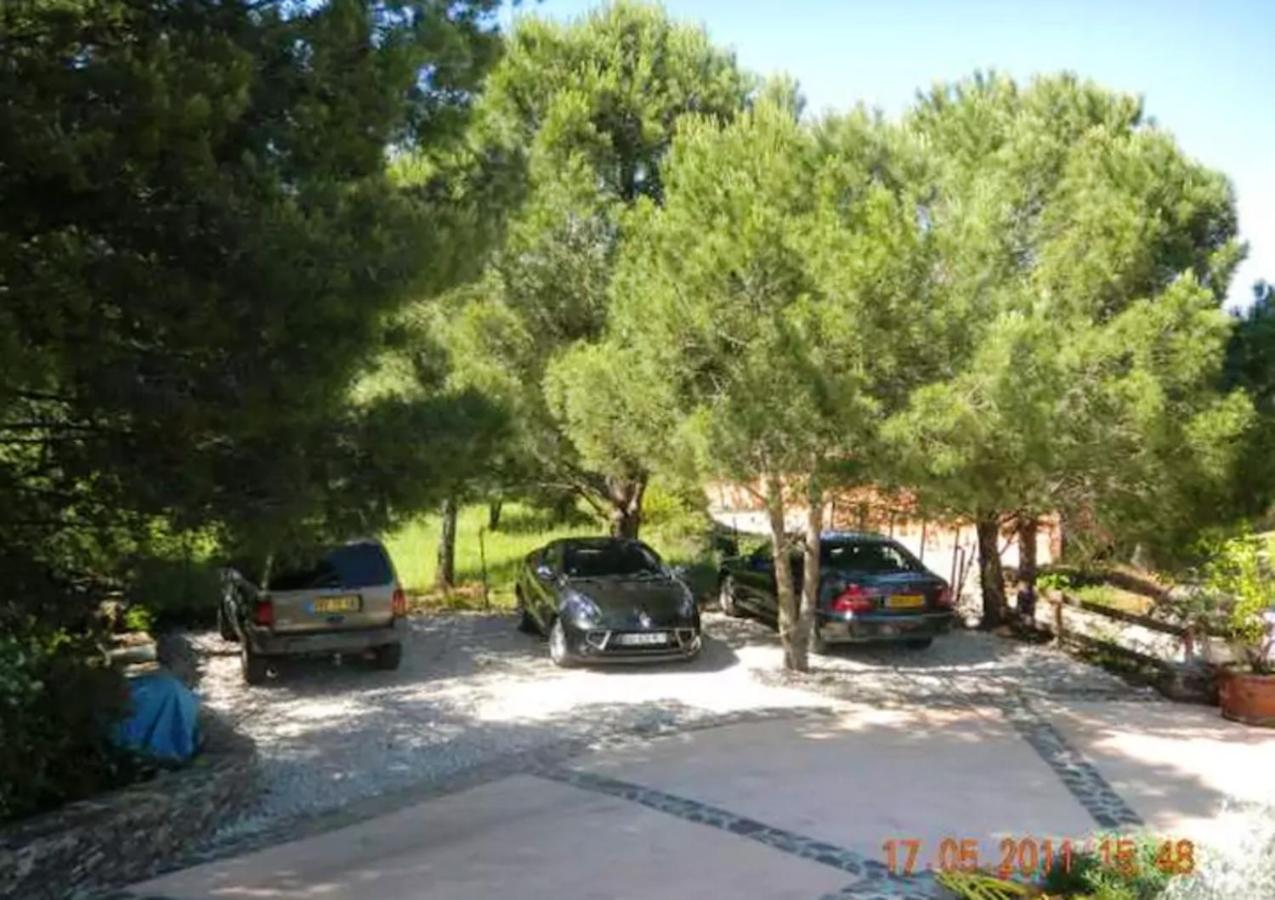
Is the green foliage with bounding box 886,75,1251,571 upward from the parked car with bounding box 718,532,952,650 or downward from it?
upward

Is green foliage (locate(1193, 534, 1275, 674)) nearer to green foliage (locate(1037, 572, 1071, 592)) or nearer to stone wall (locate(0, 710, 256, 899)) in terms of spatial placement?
green foliage (locate(1037, 572, 1071, 592))

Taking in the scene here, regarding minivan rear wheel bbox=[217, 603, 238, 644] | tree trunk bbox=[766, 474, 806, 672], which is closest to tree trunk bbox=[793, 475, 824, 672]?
tree trunk bbox=[766, 474, 806, 672]

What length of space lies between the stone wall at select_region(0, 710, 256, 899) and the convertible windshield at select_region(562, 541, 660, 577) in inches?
235

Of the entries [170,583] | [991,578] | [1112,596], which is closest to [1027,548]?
[991,578]

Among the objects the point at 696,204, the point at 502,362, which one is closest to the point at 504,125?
the point at 502,362

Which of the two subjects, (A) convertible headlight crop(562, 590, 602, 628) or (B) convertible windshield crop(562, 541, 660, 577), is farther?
(B) convertible windshield crop(562, 541, 660, 577)

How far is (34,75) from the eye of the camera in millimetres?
5250

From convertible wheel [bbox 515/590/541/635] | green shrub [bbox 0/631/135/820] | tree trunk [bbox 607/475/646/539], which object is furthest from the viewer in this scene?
tree trunk [bbox 607/475/646/539]

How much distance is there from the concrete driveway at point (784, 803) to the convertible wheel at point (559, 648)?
1.75 metres

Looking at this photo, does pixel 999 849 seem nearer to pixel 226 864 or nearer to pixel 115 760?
pixel 226 864

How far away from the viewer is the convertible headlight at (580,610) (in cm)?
1164

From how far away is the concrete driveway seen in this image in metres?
5.98

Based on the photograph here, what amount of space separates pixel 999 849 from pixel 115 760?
5434 mm

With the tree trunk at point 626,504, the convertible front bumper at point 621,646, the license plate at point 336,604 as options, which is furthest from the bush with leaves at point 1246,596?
the license plate at point 336,604
